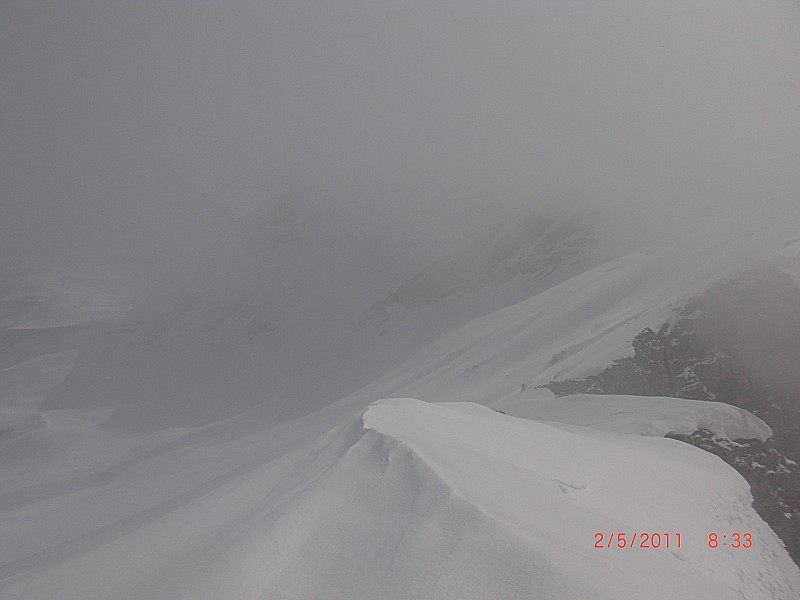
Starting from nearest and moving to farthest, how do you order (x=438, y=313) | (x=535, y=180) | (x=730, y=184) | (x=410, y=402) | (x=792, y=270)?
(x=410, y=402)
(x=792, y=270)
(x=730, y=184)
(x=438, y=313)
(x=535, y=180)

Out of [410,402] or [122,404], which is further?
[122,404]

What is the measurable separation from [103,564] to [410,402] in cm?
924

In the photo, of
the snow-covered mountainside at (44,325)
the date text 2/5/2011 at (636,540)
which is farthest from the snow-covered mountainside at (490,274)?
the date text 2/5/2011 at (636,540)

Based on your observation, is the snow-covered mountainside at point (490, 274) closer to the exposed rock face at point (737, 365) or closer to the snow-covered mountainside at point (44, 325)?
the exposed rock face at point (737, 365)

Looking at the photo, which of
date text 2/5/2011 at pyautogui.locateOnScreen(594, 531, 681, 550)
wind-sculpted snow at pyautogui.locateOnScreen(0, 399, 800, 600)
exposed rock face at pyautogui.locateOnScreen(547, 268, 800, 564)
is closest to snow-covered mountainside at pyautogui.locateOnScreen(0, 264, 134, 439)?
wind-sculpted snow at pyautogui.locateOnScreen(0, 399, 800, 600)

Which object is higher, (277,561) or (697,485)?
(277,561)

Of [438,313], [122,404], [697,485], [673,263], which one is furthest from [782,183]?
[122,404]

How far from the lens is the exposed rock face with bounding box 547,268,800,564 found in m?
15.9

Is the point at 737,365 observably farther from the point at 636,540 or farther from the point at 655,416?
the point at 636,540

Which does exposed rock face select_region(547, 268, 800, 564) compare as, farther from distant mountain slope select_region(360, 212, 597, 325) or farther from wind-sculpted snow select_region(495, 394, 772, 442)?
distant mountain slope select_region(360, 212, 597, 325)

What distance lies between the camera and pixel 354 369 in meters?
73.8

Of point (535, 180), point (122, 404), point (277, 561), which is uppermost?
point (535, 180)

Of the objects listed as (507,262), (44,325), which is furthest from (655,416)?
(44,325)

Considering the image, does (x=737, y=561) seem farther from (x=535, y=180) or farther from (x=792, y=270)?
(x=535, y=180)
